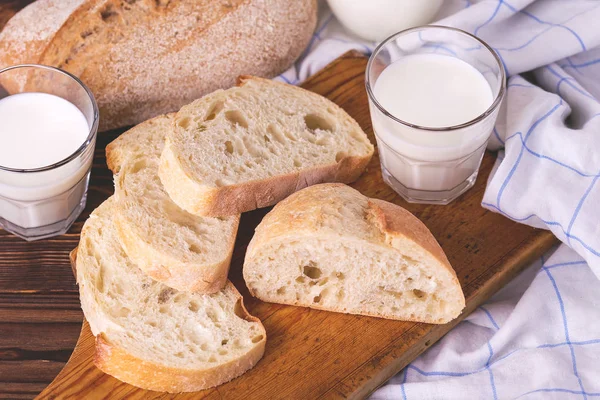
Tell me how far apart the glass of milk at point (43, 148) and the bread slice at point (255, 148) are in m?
0.35

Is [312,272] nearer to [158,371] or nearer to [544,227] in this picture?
[158,371]

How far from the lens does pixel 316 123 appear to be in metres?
3.12

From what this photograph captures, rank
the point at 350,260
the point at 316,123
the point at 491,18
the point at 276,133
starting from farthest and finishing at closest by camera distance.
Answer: the point at 491,18 → the point at 316,123 → the point at 276,133 → the point at 350,260

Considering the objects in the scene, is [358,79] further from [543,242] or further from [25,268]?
[25,268]

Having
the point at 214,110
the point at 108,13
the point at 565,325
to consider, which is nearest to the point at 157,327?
the point at 214,110

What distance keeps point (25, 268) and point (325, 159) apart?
1.22m

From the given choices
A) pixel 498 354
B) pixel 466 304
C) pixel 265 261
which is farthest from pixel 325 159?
pixel 498 354

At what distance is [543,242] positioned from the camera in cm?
297

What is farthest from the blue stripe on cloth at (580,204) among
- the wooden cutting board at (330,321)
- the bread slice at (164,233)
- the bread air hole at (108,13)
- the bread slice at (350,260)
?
the bread air hole at (108,13)

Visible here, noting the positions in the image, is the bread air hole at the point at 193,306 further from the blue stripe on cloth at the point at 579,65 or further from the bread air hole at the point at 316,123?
the blue stripe on cloth at the point at 579,65

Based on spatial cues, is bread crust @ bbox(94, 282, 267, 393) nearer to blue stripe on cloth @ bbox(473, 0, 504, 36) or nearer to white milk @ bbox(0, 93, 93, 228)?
white milk @ bbox(0, 93, 93, 228)

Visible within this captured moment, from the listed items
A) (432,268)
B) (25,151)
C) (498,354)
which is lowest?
(498,354)

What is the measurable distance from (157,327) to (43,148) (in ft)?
2.68

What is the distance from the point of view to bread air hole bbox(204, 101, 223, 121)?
2984 mm
